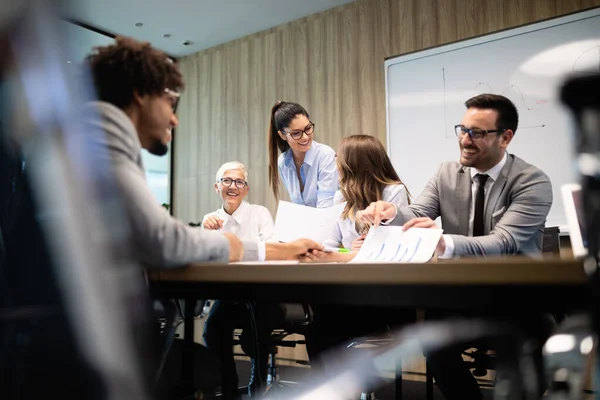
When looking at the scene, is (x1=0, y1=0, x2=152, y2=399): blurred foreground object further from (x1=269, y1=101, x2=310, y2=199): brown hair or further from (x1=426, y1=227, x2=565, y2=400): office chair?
(x1=269, y1=101, x2=310, y2=199): brown hair

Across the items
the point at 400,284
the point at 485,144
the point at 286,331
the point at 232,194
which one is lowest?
the point at 286,331

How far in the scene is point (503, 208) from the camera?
1.47 meters

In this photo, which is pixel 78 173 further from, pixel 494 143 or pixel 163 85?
pixel 494 143

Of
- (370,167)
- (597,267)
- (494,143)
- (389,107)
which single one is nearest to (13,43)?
(597,267)

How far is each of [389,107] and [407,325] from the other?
2.60 m

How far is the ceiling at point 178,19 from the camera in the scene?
0.70 meters

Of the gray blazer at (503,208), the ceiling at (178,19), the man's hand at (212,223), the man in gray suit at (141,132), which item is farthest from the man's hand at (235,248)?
the gray blazer at (503,208)

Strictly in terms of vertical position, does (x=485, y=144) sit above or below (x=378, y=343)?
above

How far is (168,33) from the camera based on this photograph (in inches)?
30.7

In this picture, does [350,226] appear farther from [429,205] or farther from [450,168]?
[450,168]

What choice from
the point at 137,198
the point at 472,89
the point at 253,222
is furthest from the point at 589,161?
the point at 472,89

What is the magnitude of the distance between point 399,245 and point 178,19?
0.62 m

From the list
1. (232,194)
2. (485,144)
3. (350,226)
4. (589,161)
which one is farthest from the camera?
(350,226)

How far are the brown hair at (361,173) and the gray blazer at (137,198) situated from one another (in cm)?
137
